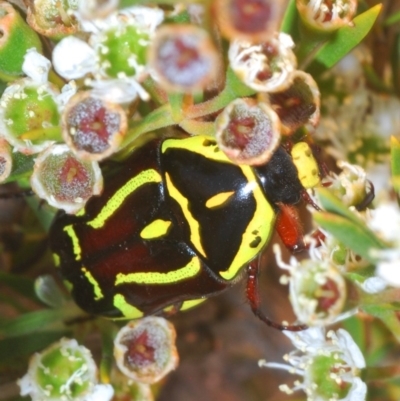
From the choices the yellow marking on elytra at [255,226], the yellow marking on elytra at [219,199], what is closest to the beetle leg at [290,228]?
the yellow marking on elytra at [255,226]

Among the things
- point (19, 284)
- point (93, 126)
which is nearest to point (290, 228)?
point (93, 126)

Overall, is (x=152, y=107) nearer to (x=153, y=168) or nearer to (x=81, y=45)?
(x=153, y=168)

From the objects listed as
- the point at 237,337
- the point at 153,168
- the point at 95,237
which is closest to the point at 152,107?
the point at 153,168

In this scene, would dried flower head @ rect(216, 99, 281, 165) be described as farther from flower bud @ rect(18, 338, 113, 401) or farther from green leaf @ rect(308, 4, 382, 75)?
flower bud @ rect(18, 338, 113, 401)

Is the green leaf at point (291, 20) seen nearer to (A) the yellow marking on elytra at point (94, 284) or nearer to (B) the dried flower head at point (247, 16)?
(B) the dried flower head at point (247, 16)

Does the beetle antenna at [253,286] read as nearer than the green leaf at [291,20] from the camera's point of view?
No

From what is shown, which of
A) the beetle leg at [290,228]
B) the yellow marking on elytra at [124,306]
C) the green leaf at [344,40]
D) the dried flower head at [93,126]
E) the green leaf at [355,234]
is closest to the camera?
the green leaf at [355,234]

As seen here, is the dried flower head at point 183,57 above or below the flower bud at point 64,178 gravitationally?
above
